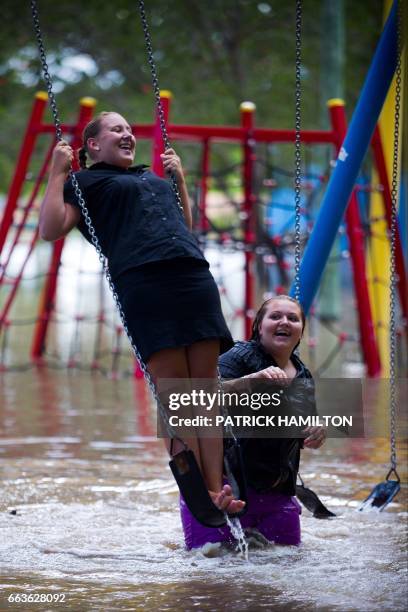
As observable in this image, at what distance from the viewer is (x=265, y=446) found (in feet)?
16.0

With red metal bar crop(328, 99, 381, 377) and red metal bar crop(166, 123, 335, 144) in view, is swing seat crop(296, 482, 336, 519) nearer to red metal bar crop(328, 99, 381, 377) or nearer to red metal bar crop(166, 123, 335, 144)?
red metal bar crop(328, 99, 381, 377)

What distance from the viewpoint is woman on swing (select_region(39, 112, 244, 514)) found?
14.9 feet

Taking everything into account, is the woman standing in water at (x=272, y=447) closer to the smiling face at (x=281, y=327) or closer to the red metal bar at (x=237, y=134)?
the smiling face at (x=281, y=327)

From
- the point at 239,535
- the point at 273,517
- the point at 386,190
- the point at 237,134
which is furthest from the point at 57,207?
the point at 237,134

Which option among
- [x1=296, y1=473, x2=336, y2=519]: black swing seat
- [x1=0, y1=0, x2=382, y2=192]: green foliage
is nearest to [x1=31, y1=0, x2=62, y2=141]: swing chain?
[x1=296, y1=473, x2=336, y2=519]: black swing seat

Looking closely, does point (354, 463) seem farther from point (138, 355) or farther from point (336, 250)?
point (336, 250)

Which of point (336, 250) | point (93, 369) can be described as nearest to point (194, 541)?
point (93, 369)

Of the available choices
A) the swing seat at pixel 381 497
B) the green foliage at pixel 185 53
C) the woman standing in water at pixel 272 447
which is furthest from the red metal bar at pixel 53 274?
the green foliage at pixel 185 53

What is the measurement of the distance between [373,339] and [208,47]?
38.8 ft

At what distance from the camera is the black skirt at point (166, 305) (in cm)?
454

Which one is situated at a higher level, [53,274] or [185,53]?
[185,53]

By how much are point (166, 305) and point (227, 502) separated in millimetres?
803

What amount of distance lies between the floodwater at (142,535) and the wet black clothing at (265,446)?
0.97ft

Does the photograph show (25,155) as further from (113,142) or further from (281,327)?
(281,327)
